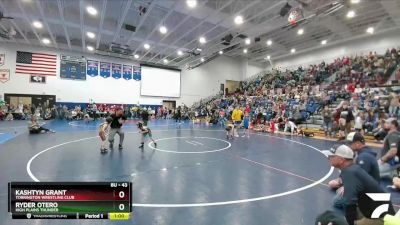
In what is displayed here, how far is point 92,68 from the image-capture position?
26.7 meters

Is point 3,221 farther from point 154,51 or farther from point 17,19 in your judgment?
point 154,51

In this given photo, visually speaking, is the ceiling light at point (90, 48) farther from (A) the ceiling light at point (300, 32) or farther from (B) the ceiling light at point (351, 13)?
(B) the ceiling light at point (351, 13)

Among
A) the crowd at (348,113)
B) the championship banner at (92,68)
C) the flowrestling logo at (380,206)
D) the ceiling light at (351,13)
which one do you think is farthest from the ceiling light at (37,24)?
the ceiling light at (351,13)

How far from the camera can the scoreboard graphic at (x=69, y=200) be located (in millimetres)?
2072

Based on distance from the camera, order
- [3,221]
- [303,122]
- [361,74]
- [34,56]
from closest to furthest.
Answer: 1. [3,221]
2. [303,122]
3. [361,74]
4. [34,56]

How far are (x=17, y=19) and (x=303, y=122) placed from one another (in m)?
22.8

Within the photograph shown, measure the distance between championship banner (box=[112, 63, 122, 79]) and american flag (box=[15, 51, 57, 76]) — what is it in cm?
595

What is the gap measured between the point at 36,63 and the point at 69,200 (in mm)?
27478

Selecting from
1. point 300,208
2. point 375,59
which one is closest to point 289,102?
point 375,59

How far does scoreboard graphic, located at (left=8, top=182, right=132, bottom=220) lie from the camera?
6.80ft

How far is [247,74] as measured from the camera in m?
36.3

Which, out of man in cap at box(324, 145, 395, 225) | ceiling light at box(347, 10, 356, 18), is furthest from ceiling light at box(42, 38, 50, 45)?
man in cap at box(324, 145, 395, 225)

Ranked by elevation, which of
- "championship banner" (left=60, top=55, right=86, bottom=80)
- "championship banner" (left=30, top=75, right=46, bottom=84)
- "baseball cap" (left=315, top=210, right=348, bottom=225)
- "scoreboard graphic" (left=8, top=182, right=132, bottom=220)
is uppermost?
"championship banner" (left=60, top=55, right=86, bottom=80)

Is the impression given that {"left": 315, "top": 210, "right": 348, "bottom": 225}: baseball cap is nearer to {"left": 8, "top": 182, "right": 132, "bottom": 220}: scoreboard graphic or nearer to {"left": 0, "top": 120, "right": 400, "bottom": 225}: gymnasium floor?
{"left": 0, "top": 120, "right": 400, "bottom": 225}: gymnasium floor
